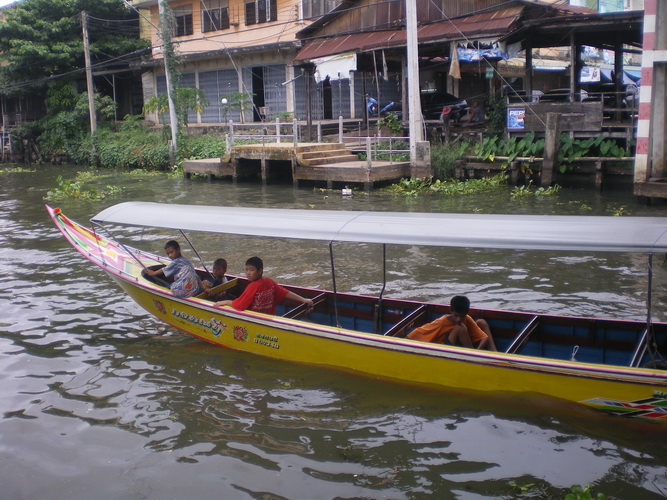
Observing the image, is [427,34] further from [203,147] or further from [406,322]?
[406,322]

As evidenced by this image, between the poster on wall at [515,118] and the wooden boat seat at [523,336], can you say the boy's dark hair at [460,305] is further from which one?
the poster on wall at [515,118]

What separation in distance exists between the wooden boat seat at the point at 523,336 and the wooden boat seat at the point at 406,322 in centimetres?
109

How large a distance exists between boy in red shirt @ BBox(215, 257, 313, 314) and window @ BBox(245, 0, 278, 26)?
2279cm

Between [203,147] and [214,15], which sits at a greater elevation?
[214,15]

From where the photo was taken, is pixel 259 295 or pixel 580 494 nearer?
pixel 580 494

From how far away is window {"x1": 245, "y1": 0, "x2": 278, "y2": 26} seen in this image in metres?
28.1

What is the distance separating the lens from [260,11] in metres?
28.6

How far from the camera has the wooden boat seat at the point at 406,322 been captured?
6843 millimetres

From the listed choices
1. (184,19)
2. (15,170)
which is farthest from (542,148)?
(15,170)

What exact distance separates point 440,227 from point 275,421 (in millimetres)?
2422

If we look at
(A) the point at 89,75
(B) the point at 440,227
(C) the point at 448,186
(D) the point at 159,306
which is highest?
(A) the point at 89,75

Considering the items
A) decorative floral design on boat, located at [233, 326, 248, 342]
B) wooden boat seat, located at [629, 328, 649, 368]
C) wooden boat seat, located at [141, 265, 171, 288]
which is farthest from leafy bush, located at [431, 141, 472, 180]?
wooden boat seat, located at [629, 328, 649, 368]

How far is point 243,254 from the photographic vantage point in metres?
12.7

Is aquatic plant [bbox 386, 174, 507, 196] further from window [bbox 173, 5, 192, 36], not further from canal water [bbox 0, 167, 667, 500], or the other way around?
window [bbox 173, 5, 192, 36]
